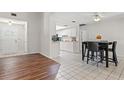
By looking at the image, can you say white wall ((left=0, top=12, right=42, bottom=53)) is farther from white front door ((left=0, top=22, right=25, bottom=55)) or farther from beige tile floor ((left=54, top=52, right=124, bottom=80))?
beige tile floor ((left=54, top=52, right=124, bottom=80))

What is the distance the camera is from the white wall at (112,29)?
5465 mm

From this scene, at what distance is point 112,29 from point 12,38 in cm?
600

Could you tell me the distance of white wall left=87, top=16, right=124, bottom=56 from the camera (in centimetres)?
546

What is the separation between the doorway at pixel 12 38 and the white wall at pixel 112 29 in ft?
14.2

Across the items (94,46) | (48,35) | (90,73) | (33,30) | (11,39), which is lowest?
(90,73)

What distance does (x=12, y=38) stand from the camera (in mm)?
6590

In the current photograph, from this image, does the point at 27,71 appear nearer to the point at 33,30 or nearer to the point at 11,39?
the point at 33,30

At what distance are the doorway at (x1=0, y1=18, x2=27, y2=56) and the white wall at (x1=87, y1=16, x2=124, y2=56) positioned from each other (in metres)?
4.33

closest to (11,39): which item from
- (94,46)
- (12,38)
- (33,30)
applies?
(12,38)

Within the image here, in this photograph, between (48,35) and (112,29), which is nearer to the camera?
(48,35)
